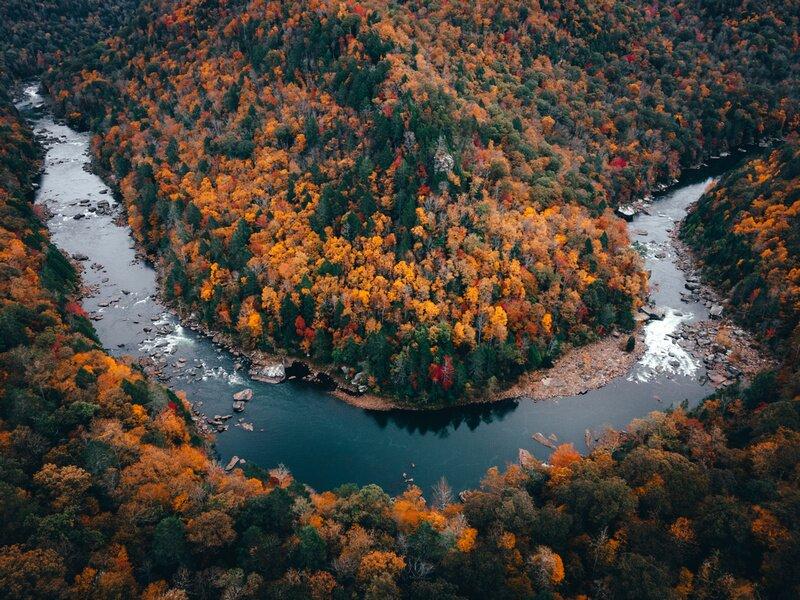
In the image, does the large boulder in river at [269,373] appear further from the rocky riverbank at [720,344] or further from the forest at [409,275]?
the rocky riverbank at [720,344]

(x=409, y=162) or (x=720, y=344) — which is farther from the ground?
(x=409, y=162)

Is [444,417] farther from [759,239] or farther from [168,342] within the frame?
[759,239]

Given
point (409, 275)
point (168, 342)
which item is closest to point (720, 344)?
point (409, 275)

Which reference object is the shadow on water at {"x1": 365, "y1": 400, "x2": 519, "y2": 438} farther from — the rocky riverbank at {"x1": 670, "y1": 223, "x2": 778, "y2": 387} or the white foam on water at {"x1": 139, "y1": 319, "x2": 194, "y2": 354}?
the white foam on water at {"x1": 139, "y1": 319, "x2": 194, "y2": 354}

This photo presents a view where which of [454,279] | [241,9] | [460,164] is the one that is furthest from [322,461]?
[241,9]

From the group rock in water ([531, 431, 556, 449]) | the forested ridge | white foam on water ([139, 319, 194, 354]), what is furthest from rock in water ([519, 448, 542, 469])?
white foam on water ([139, 319, 194, 354])

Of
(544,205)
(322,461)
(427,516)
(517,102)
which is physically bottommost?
(322,461)

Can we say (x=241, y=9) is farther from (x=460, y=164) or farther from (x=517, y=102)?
(x=460, y=164)

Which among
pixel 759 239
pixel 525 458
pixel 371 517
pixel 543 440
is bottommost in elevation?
pixel 525 458
